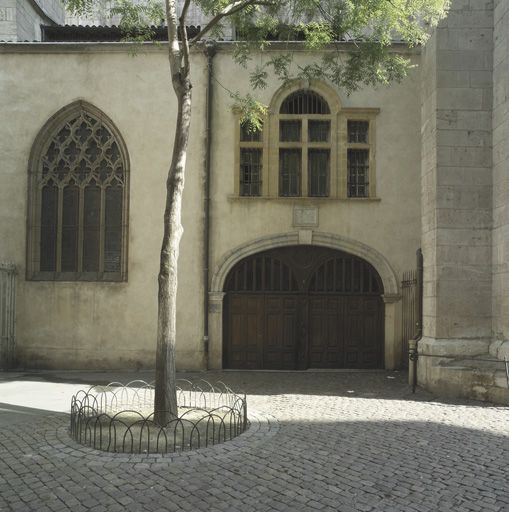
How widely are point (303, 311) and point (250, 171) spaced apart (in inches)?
144

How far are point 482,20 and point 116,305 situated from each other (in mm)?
9657

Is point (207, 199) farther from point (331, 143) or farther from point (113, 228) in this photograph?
point (331, 143)

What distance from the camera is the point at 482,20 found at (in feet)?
31.2

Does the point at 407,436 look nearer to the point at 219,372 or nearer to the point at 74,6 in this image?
the point at 219,372

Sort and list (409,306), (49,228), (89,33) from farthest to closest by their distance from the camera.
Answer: (89,33)
(49,228)
(409,306)

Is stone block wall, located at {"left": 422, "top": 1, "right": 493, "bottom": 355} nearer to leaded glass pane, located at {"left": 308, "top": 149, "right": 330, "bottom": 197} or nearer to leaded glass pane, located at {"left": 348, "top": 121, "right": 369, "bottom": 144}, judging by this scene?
leaded glass pane, located at {"left": 348, "top": 121, "right": 369, "bottom": 144}

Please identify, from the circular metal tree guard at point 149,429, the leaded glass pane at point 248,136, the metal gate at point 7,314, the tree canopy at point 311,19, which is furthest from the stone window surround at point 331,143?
the circular metal tree guard at point 149,429

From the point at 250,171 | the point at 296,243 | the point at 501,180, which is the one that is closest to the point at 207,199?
the point at 250,171

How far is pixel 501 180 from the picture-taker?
29.5 ft

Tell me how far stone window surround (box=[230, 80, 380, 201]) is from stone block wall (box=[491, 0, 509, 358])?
11.3 feet

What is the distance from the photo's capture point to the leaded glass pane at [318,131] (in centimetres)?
1273

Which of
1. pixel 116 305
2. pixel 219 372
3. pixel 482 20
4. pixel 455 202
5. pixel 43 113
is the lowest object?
pixel 219 372

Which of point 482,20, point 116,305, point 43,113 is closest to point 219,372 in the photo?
point 116,305

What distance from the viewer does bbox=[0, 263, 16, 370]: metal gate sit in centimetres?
1199
